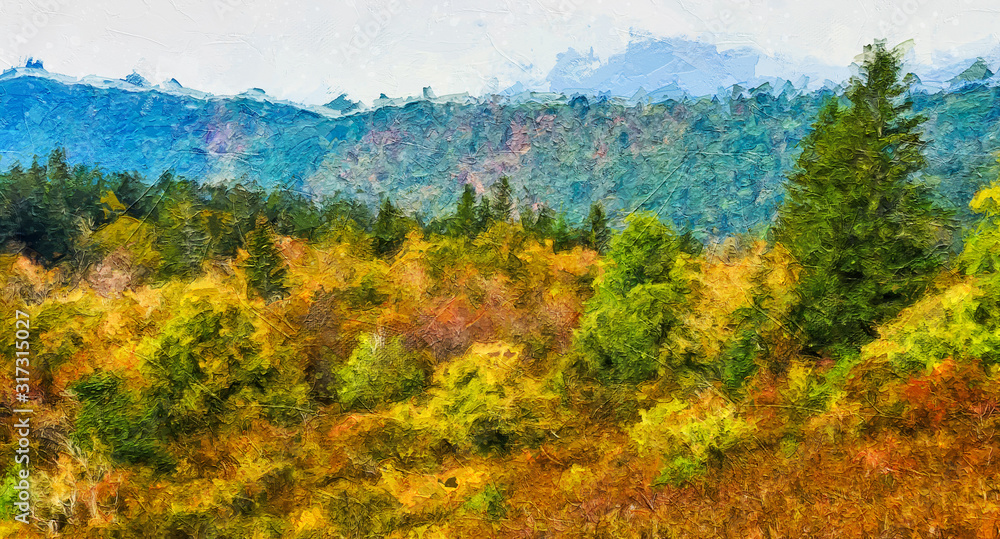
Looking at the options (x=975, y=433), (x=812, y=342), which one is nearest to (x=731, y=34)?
(x=812, y=342)

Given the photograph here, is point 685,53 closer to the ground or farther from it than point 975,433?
farther from it

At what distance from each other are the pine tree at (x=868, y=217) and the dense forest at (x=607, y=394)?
56 mm

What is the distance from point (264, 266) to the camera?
30594 millimetres

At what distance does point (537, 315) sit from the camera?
1082 inches

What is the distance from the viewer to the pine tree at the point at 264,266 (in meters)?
29.8

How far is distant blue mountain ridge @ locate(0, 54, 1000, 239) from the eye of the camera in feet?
161

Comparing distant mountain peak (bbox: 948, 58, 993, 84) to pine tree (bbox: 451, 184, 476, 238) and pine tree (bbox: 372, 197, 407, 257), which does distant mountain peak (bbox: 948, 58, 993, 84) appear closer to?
pine tree (bbox: 451, 184, 476, 238)

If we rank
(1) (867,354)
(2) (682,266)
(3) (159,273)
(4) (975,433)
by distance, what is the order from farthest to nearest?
(3) (159,273) → (2) (682,266) → (1) (867,354) → (4) (975,433)

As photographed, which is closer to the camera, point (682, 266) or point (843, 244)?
point (843, 244)

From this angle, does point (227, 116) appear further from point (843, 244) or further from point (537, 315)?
point (843, 244)

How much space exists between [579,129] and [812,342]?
282ft

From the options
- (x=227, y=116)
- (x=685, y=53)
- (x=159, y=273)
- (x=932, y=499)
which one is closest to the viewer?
(x=932, y=499)

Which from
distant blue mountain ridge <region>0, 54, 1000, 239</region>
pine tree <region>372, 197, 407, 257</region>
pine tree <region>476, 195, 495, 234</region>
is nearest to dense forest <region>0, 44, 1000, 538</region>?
distant blue mountain ridge <region>0, 54, 1000, 239</region>

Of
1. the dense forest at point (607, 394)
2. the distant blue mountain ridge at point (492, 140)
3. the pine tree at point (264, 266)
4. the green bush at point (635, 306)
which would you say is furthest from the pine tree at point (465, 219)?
the green bush at point (635, 306)
